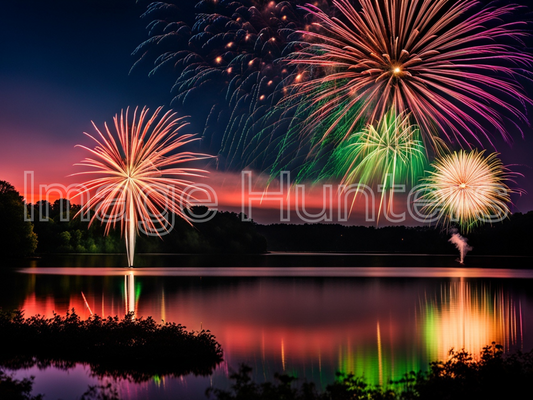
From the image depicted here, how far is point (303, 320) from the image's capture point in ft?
124

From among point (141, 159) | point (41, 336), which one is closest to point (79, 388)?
point (41, 336)

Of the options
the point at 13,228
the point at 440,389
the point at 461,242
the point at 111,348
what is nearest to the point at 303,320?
the point at 111,348

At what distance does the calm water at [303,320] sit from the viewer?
804 inches

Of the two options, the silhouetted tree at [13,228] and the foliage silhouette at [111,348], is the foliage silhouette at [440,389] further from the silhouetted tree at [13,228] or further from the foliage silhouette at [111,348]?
the silhouetted tree at [13,228]

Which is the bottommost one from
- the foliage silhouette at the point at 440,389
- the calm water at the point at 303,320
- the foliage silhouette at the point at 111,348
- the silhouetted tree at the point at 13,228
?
the calm water at the point at 303,320

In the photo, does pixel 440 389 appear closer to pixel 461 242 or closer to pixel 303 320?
pixel 303 320

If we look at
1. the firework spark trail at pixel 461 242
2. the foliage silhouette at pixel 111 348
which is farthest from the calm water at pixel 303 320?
the firework spark trail at pixel 461 242

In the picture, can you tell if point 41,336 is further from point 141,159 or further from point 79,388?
point 141,159

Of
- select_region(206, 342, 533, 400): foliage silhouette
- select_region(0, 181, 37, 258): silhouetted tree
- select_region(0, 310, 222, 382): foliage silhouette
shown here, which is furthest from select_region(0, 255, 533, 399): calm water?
select_region(0, 181, 37, 258): silhouetted tree

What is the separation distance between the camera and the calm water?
2043 cm

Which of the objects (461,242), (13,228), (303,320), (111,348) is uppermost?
(13,228)

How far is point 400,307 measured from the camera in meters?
46.0

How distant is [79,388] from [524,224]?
148284mm

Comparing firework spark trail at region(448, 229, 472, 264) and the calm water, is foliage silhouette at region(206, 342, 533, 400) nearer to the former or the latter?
the calm water
